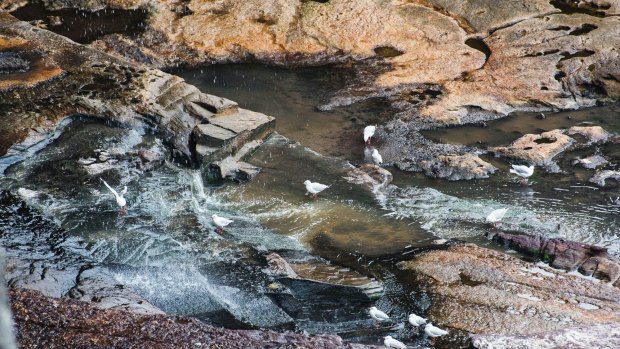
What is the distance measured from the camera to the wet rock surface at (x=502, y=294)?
7.18m

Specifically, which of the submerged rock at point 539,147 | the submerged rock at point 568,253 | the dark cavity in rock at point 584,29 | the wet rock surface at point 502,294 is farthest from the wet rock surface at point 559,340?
the dark cavity in rock at point 584,29

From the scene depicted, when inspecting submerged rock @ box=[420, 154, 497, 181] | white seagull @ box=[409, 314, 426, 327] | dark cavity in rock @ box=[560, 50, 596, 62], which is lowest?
submerged rock @ box=[420, 154, 497, 181]

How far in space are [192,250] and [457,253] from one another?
3.20 m

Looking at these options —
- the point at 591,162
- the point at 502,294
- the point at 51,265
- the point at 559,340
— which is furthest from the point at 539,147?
the point at 51,265

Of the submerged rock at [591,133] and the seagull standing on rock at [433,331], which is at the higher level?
the submerged rock at [591,133]

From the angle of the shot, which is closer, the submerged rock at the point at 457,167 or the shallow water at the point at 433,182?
the shallow water at the point at 433,182

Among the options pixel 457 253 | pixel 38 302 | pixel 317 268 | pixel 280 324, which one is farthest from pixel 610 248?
pixel 38 302

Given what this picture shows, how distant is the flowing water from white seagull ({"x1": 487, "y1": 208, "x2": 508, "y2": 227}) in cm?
14

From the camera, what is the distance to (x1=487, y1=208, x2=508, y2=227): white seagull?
9.30m

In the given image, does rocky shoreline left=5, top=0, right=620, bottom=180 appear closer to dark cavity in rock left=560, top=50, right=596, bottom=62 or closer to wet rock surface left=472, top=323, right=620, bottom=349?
dark cavity in rock left=560, top=50, right=596, bottom=62

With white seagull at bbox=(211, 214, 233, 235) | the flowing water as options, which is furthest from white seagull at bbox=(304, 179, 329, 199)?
white seagull at bbox=(211, 214, 233, 235)

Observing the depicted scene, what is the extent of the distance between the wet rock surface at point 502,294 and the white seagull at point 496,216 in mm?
796

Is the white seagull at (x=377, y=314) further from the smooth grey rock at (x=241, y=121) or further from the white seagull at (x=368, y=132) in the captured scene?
the white seagull at (x=368, y=132)

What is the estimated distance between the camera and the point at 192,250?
8359mm
